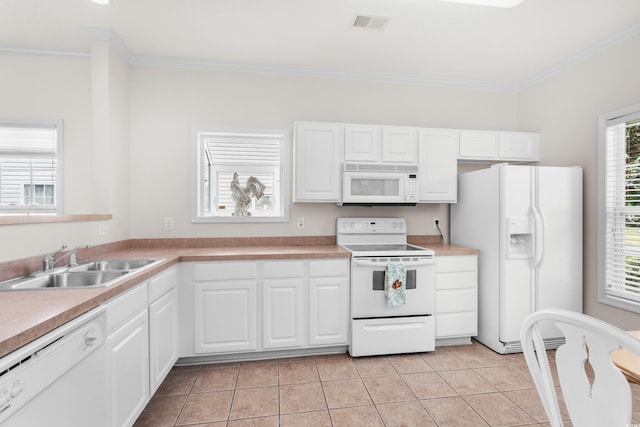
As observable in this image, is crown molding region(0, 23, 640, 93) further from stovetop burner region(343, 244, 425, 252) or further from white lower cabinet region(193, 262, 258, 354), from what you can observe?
white lower cabinet region(193, 262, 258, 354)

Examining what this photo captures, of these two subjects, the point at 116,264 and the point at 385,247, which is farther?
the point at 385,247

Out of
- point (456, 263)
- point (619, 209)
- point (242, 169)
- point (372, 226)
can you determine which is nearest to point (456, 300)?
point (456, 263)

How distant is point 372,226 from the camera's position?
3.30 meters

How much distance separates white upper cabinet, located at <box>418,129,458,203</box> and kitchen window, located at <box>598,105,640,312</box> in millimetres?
1159

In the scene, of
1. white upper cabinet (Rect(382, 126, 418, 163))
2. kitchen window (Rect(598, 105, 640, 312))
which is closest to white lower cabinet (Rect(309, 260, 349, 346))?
white upper cabinet (Rect(382, 126, 418, 163))

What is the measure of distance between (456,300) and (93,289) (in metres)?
2.76

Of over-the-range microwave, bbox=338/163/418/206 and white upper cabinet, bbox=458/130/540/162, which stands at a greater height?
white upper cabinet, bbox=458/130/540/162

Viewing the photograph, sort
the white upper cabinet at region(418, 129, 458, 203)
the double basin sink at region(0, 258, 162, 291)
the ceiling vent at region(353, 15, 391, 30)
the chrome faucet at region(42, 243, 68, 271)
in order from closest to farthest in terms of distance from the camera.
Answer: the double basin sink at region(0, 258, 162, 291), the chrome faucet at region(42, 243, 68, 271), the ceiling vent at region(353, 15, 391, 30), the white upper cabinet at region(418, 129, 458, 203)

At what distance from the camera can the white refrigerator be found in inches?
111

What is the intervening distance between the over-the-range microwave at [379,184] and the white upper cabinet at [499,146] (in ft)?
2.09

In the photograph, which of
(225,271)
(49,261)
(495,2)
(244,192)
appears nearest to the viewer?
(49,261)

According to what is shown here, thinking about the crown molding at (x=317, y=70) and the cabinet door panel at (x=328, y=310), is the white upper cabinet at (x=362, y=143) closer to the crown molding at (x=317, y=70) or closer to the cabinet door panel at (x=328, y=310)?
the crown molding at (x=317, y=70)

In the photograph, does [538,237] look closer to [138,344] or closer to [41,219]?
[138,344]

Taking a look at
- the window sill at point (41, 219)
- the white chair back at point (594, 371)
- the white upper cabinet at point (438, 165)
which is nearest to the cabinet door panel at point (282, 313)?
the window sill at point (41, 219)
